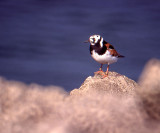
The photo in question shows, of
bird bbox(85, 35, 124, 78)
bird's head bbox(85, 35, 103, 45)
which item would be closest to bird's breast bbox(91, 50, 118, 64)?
bird bbox(85, 35, 124, 78)

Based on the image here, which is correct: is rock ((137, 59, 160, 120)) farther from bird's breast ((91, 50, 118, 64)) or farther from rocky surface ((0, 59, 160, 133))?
bird's breast ((91, 50, 118, 64))

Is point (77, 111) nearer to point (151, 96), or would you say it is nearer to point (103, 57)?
point (151, 96)

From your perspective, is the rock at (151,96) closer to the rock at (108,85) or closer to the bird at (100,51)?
the rock at (108,85)

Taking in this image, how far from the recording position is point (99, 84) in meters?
6.14

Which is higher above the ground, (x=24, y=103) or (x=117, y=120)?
(x=24, y=103)

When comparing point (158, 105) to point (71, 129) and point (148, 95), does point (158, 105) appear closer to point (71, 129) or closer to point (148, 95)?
point (148, 95)

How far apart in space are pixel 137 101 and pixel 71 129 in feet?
2.53

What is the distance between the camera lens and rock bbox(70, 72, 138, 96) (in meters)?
5.98

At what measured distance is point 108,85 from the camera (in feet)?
20.1

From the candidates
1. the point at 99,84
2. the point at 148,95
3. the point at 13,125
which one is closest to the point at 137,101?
the point at 148,95

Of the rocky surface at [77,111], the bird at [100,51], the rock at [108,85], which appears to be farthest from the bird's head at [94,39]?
the rocky surface at [77,111]

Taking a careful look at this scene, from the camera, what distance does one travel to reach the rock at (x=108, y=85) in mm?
5984

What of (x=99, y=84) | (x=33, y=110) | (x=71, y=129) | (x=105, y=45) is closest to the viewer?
(x=71, y=129)

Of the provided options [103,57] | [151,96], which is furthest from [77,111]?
[103,57]
